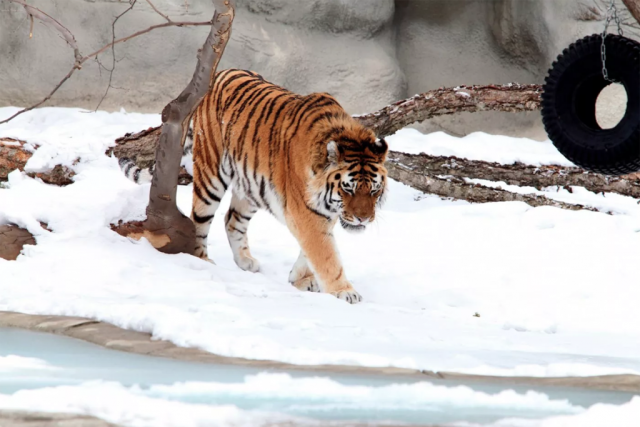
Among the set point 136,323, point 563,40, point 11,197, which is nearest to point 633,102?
point 136,323

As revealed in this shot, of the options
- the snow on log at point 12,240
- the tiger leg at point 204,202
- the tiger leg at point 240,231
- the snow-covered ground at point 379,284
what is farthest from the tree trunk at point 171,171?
the snow on log at point 12,240

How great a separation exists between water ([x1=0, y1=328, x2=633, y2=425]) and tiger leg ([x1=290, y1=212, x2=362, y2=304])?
1681 mm

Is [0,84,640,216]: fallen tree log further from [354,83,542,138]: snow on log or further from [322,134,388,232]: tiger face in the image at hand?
[322,134,388,232]: tiger face

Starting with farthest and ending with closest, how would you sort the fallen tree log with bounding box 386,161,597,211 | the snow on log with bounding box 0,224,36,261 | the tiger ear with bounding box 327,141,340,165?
the fallen tree log with bounding box 386,161,597,211, the snow on log with bounding box 0,224,36,261, the tiger ear with bounding box 327,141,340,165

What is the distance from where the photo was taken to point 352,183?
4.74m

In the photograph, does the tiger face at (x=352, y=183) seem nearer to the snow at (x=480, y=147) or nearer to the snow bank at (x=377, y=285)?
the snow bank at (x=377, y=285)

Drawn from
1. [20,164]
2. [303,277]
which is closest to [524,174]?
[303,277]

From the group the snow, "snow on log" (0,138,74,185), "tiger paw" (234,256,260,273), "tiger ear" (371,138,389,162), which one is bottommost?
"tiger paw" (234,256,260,273)

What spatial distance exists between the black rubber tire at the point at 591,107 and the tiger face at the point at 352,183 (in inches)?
43.4

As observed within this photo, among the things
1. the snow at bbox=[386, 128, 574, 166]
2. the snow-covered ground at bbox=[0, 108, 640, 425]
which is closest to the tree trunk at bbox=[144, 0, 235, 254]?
the snow-covered ground at bbox=[0, 108, 640, 425]

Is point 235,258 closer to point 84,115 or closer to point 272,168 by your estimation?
point 272,168

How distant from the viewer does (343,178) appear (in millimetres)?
4738

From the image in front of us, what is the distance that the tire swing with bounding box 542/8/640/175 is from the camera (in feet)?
15.1

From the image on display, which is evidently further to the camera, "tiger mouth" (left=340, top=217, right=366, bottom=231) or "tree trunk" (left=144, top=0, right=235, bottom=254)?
"tree trunk" (left=144, top=0, right=235, bottom=254)
